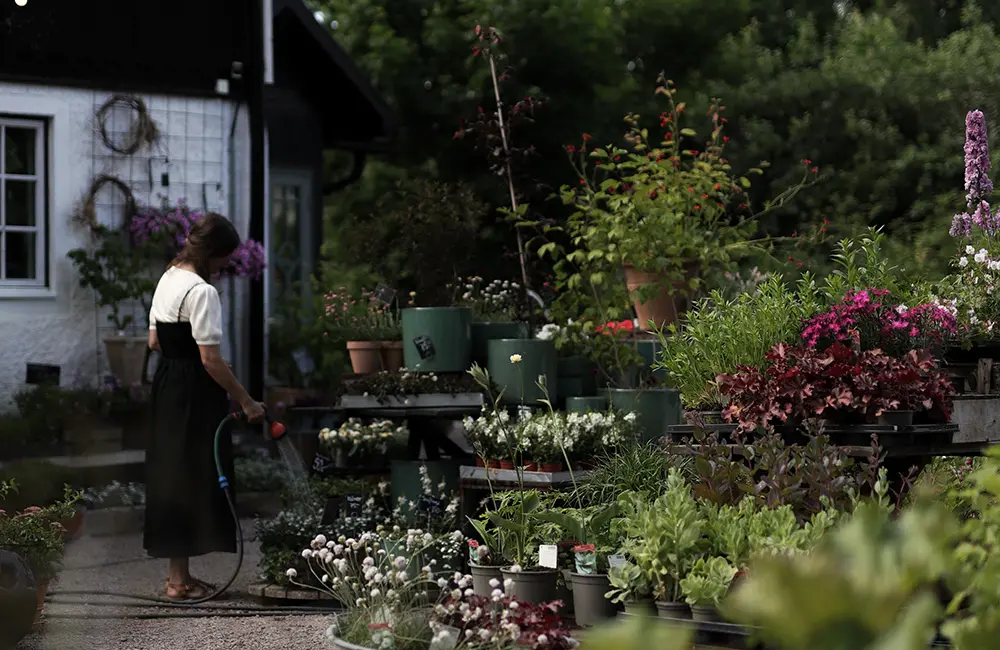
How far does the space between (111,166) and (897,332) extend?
6.95 metres

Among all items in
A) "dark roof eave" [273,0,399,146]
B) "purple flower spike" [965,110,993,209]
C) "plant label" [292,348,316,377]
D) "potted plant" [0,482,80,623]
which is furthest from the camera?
"dark roof eave" [273,0,399,146]

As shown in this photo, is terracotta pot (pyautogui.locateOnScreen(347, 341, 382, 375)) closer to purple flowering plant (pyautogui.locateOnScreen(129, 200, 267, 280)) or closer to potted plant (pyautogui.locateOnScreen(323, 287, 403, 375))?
potted plant (pyautogui.locateOnScreen(323, 287, 403, 375))

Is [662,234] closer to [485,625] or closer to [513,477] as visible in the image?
[513,477]

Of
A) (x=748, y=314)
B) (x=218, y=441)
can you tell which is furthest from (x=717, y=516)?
(x=218, y=441)

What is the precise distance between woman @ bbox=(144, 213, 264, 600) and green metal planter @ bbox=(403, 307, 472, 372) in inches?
31.5

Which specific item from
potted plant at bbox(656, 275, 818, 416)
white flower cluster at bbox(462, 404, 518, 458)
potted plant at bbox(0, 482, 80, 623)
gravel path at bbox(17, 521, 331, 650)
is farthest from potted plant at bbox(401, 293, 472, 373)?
potted plant at bbox(0, 482, 80, 623)

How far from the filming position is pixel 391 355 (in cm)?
695

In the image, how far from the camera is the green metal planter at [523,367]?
20.3 ft

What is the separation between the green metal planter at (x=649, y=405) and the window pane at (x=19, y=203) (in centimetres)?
528

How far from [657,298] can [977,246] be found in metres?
1.50

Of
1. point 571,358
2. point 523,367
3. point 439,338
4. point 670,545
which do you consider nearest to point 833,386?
point 670,545

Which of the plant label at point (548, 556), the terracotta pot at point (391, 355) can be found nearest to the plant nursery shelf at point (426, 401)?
the terracotta pot at point (391, 355)

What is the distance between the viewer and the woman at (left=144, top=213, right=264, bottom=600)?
20.6ft

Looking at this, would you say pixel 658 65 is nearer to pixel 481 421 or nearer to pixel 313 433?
pixel 313 433
